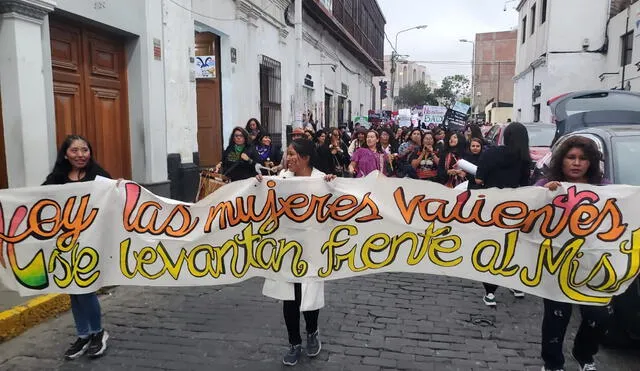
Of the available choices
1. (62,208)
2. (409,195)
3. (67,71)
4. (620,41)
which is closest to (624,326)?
(409,195)

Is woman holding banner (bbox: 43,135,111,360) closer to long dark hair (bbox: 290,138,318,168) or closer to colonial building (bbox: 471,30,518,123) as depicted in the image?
long dark hair (bbox: 290,138,318,168)

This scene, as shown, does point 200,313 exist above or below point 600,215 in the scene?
below

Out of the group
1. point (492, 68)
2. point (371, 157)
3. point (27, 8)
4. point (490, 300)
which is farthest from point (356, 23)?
point (492, 68)

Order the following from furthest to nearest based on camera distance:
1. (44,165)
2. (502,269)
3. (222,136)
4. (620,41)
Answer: (620,41)
(222,136)
(44,165)
(502,269)

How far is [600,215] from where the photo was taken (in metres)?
3.46

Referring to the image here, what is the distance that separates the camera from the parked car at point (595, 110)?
7625 mm

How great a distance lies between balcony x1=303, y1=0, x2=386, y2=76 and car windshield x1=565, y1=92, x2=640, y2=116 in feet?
37.9

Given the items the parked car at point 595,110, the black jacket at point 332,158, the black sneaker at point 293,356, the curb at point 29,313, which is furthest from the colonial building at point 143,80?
the parked car at point 595,110

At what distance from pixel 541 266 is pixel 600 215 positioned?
1.63 ft

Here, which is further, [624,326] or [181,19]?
[181,19]

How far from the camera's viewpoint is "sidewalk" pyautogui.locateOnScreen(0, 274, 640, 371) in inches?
153

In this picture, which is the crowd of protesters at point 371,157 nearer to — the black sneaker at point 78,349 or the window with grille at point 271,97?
the black sneaker at point 78,349

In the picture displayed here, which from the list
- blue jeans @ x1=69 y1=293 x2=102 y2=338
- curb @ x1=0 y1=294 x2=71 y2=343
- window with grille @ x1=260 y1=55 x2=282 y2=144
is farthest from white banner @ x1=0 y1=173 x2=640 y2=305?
window with grille @ x1=260 y1=55 x2=282 y2=144

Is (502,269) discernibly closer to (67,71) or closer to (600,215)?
(600,215)
